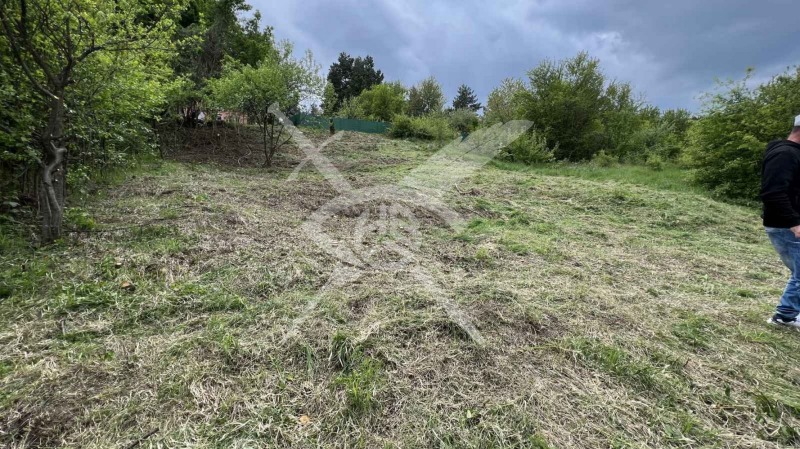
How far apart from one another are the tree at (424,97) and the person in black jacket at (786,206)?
99.9 feet

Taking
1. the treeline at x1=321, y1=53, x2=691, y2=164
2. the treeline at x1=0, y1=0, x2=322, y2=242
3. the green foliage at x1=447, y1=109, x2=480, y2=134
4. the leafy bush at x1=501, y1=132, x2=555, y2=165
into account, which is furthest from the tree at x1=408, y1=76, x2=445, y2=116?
the treeline at x1=0, y1=0, x2=322, y2=242

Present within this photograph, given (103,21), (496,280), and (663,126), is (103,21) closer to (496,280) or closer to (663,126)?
(496,280)

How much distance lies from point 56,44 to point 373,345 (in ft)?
10.9

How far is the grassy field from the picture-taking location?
4.67 ft

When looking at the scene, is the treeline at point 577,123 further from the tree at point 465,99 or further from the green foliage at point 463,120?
the tree at point 465,99

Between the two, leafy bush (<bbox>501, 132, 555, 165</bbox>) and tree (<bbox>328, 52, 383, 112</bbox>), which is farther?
tree (<bbox>328, 52, 383, 112</bbox>)

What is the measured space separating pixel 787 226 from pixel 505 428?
7.40ft

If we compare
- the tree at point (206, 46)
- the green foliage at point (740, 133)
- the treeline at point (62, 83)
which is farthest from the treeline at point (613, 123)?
the treeline at point (62, 83)

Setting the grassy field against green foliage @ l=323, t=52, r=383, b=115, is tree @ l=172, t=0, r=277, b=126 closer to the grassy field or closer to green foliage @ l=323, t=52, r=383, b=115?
the grassy field

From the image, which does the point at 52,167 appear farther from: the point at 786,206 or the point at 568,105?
the point at 568,105

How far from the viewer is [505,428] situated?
4.71ft

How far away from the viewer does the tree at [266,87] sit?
8.13 m

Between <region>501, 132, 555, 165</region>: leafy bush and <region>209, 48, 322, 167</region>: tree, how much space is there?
7523mm

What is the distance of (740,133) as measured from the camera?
7.62 metres
